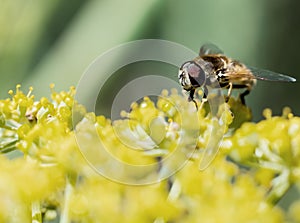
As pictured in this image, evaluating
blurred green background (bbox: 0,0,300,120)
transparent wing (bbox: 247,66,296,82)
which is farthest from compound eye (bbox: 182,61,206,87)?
blurred green background (bbox: 0,0,300,120)

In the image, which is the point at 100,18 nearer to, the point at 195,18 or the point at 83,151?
the point at 195,18

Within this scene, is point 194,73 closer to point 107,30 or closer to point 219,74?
point 219,74

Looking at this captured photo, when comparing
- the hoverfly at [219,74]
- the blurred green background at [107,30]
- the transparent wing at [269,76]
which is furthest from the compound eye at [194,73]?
the blurred green background at [107,30]

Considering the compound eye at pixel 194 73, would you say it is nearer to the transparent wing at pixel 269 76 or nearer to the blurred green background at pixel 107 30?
the transparent wing at pixel 269 76

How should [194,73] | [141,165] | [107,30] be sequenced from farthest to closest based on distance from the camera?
1. [107,30]
2. [194,73]
3. [141,165]

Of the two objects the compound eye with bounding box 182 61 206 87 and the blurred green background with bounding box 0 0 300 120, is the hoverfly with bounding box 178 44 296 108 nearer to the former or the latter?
the compound eye with bounding box 182 61 206 87

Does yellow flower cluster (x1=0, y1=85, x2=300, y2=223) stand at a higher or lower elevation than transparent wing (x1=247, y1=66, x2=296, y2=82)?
higher

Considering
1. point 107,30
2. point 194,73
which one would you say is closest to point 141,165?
point 194,73
